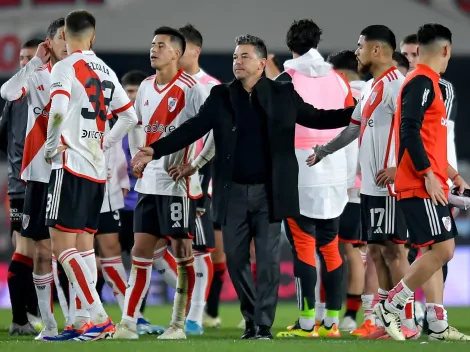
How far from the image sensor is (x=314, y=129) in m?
8.74

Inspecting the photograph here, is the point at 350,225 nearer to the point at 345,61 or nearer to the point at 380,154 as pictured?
the point at 345,61

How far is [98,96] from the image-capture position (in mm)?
7816

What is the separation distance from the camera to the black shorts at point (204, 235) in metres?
9.48

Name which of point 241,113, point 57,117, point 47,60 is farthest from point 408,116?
point 47,60

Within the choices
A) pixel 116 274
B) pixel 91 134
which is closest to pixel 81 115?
pixel 91 134

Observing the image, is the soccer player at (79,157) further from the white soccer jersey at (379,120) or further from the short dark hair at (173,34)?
the white soccer jersey at (379,120)

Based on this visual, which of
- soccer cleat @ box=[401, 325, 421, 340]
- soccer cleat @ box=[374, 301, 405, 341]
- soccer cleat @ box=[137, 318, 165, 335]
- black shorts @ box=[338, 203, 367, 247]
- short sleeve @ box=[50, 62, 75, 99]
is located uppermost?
short sleeve @ box=[50, 62, 75, 99]

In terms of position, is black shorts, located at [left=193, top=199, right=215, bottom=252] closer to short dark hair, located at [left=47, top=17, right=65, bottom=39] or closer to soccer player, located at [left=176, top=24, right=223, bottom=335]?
soccer player, located at [left=176, top=24, right=223, bottom=335]

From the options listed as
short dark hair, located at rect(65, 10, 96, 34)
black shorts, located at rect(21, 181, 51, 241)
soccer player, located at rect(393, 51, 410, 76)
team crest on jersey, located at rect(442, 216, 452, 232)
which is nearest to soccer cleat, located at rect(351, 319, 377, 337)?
team crest on jersey, located at rect(442, 216, 452, 232)

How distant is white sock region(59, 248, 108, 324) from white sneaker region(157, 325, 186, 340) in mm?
708

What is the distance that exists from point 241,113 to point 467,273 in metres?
7.34

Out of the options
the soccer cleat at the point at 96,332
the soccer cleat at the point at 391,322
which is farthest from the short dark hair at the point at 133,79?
the soccer cleat at the point at 391,322

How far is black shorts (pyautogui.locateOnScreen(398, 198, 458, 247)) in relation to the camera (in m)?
7.38

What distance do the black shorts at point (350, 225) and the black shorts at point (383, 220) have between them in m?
1.57
